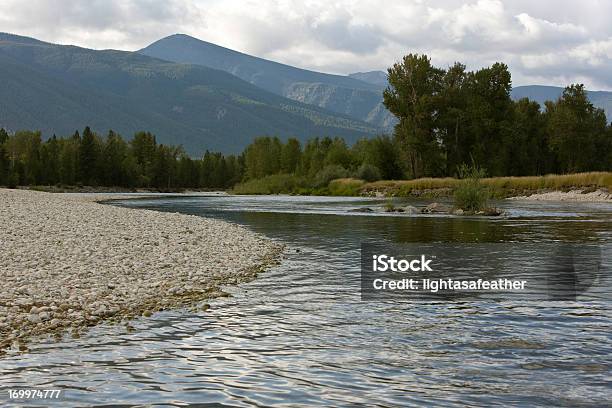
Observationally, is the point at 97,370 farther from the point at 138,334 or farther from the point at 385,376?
the point at 385,376

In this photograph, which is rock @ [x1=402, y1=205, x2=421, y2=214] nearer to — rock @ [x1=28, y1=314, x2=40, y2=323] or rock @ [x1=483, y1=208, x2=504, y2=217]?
rock @ [x1=483, y1=208, x2=504, y2=217]

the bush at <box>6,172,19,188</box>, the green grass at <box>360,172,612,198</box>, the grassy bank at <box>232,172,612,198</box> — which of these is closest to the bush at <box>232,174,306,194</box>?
the grassy bank at <box>232,172,612,198</box>

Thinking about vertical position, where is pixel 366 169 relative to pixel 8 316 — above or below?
above

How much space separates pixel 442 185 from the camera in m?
83.9

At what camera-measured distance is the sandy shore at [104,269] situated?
1241 centimetres

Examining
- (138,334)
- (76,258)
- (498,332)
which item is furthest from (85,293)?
(498,332)

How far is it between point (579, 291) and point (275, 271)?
883 cm

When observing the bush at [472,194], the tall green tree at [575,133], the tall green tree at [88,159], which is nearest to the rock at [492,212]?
the bush at [472,194]

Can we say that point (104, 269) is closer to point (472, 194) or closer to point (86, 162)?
point (472, 194)

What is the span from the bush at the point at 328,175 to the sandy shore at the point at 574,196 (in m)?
37.5

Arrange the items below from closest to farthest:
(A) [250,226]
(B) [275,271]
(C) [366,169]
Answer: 1. (B) [275,271]
2. (A) [250,226]
3. (C) [366,169]

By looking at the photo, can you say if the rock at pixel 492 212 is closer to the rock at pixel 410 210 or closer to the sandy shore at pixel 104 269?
the rock at pixel 410 210

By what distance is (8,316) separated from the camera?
11.8m

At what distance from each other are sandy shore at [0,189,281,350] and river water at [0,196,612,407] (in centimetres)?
100
